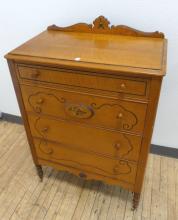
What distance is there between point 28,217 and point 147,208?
2.38 feet

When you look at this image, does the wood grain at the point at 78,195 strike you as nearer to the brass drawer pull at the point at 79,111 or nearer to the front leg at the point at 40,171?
the front leg at the point at 40,171

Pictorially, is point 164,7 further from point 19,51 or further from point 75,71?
point 19,51

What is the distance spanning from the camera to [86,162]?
Answer: 127cm

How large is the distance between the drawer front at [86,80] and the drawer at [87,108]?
5cm

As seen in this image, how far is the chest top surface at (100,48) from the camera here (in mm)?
901

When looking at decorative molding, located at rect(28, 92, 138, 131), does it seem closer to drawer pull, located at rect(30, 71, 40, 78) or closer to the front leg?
drawer pull, located at rect(30, 71, 40, 78)

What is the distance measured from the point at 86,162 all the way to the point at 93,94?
46 cm

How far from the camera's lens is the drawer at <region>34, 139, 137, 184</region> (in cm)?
120

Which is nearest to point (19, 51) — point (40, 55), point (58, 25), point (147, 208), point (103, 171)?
point (40, 55)

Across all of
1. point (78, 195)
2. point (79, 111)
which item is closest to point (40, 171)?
point (78, 195)

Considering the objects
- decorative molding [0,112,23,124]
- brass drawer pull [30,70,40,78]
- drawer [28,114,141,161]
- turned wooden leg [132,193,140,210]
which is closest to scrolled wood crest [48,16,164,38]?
brass drawer pull [30,70,40,78]

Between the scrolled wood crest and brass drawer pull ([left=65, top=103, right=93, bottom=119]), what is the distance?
463mm

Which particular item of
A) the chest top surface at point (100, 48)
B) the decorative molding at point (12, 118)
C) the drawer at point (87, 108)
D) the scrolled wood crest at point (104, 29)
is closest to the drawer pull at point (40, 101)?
the drawer at point (87, 108)

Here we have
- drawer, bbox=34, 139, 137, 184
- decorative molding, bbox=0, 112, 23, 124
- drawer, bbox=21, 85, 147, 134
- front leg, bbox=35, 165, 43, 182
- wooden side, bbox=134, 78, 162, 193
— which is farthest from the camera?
decorative molding, bbox=0, 112, 23, 124
